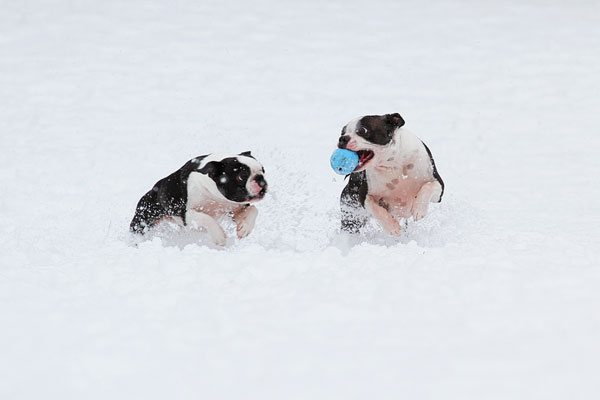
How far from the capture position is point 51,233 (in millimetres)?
5887

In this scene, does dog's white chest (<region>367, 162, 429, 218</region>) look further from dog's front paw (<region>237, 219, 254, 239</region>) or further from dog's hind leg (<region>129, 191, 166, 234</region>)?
dog's hind leg (<region>129, 191, 166, 234</region>)

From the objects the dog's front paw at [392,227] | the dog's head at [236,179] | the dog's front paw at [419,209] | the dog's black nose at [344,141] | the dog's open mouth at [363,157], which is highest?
the dog's black nose at [344,141]

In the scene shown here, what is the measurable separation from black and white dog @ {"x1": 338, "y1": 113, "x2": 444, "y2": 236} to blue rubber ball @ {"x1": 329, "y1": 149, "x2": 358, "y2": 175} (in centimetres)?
5

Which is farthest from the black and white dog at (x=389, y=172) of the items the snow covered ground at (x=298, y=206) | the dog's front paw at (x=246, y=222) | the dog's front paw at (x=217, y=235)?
the dog's front paw at (x=217, y=235)

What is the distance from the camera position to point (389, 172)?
17.0 feet

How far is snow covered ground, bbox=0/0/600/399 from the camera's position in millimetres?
→ 2959

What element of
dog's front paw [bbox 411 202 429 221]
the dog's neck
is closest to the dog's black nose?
the dog's neck

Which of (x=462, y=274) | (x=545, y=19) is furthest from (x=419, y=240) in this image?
(x=545, y=19)

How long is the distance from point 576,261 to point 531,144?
505cm

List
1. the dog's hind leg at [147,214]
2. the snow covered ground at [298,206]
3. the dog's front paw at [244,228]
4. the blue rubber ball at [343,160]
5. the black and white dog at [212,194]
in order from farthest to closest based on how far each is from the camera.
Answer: the dog's hind leg at [147,214], the dog's front paw at [244,228], the black and white dog at [212,194], the blue rubber ball at [343,160], the snow covered ground at [298,206]

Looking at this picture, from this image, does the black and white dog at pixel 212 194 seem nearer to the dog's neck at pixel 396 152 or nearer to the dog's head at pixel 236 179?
the dog's head at pixel 236 179

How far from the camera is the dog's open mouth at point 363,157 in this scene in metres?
4.96

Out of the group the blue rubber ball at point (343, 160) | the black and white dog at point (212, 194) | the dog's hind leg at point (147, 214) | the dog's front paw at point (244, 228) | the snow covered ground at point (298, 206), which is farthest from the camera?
the dog's hind leg at point (147, 214)

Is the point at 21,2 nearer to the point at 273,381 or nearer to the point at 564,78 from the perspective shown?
the point at 564,78
